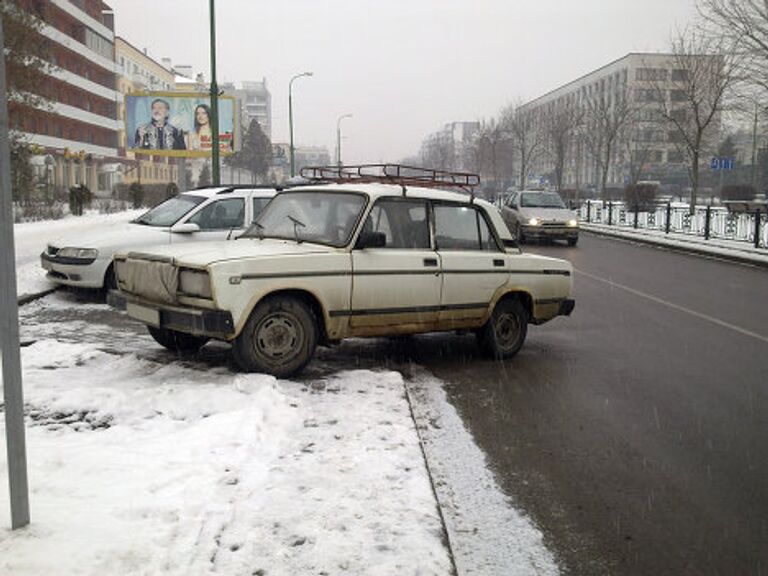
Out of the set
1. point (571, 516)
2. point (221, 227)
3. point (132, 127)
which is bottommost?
point (571, 516)

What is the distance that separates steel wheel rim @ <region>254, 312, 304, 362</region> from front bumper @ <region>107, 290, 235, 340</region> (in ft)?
1.14

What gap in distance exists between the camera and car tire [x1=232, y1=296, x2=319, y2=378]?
606 centimetres

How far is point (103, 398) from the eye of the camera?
5285 millimetres

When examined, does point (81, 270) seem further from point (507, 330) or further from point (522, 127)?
point (522, 127)

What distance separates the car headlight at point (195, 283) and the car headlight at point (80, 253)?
5.07m

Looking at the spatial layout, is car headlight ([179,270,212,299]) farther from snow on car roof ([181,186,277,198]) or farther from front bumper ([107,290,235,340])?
snow on car roof ([181,186,277,198])

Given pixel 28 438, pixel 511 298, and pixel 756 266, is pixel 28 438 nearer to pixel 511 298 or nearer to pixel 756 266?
pixel 511 298

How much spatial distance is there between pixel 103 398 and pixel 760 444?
466 cm

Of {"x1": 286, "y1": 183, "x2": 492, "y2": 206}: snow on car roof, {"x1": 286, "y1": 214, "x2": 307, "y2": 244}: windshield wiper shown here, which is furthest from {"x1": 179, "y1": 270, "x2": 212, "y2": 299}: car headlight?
{"x1": 286, "y1": 183, "x2": 492, "y2": 206}: snow on car roof

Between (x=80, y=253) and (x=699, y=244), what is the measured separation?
19158 mm

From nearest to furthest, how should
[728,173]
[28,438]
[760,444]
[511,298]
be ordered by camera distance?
1. [28,438]
2. [760,444]
3. [511,298]
4. [728,173]

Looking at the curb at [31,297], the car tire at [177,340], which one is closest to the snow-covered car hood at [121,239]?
the curb at [31,297]

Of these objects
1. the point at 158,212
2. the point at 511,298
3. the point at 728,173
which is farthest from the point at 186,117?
the point at 728,173

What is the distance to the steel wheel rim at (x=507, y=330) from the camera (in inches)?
304
